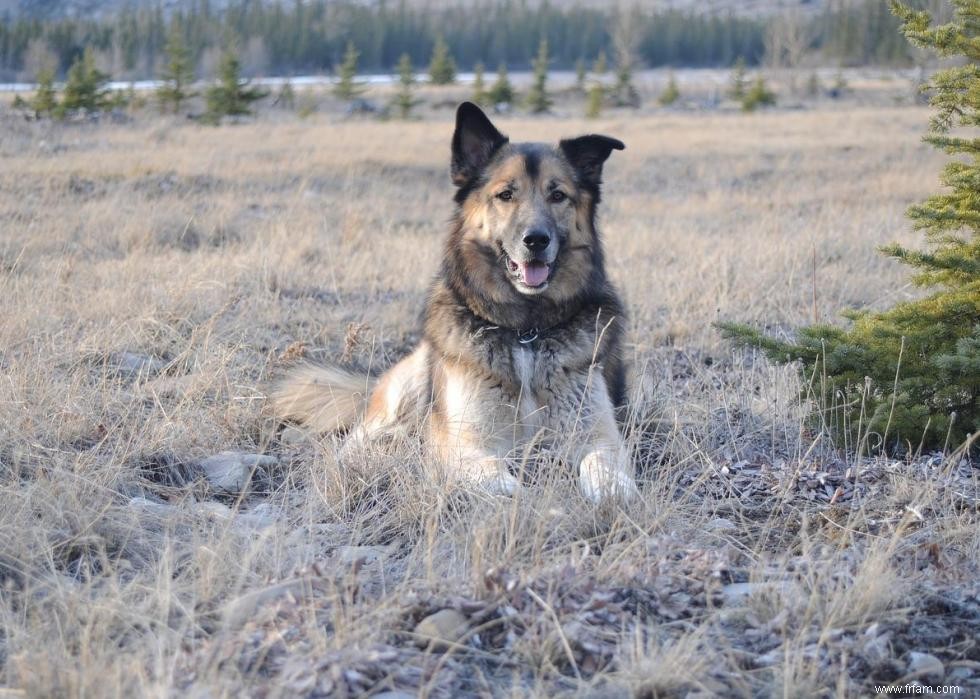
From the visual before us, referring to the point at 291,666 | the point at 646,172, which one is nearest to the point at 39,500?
the point at 291,666

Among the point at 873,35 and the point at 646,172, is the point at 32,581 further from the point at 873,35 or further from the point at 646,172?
the point at 873,35

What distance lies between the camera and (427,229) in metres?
12.1

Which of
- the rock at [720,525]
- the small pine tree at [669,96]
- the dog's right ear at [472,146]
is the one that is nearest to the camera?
the rock at [720,525]

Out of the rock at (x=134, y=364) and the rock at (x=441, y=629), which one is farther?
the rock at (x=134, y=364)

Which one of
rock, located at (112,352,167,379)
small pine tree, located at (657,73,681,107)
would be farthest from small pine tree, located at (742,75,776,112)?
rock, located at (112,352,167,379)

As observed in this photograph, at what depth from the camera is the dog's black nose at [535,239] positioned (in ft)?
14.3

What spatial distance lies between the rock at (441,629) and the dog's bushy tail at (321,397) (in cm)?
249

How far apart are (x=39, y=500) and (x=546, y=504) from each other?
1823 mm

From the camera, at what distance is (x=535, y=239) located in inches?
172

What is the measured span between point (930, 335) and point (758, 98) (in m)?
38.1

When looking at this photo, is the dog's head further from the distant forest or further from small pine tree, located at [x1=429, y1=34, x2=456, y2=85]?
the distant forest

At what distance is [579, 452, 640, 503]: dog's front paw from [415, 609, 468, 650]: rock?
1.05 metres

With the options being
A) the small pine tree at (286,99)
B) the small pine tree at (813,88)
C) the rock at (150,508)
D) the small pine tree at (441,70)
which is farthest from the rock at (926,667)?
the small pine tree at (441,70)

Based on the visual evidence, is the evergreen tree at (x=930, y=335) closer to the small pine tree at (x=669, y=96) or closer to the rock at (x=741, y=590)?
the rock at (x=741, y=590)
